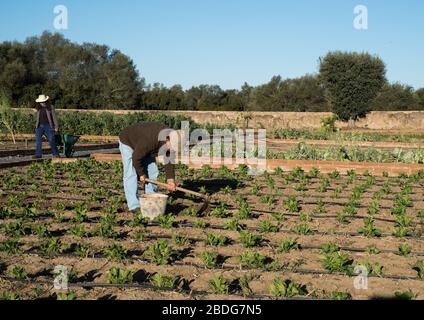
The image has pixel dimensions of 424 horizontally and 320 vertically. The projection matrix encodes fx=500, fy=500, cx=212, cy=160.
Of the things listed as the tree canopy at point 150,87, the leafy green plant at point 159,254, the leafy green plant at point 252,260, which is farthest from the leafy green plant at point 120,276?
the tree canopy at point 150,87

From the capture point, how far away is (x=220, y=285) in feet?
12.9

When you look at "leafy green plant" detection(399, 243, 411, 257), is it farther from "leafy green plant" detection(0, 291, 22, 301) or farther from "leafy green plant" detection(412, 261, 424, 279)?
"leafy green plant" detection(0, 291, 22, 301)

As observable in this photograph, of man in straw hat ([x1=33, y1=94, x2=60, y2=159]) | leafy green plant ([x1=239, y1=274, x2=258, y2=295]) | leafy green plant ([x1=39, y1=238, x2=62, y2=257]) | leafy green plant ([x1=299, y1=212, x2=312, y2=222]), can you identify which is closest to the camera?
leafy green plant ([x1=239, y1=274, x2=258, y2=295])

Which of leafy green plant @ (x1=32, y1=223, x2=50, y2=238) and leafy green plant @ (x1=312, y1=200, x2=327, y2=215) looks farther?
leafy green plant @ (x1=312, y1=200, x2=327, y2=215)

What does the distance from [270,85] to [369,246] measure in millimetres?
51177

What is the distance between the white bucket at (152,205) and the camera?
6.24 meters

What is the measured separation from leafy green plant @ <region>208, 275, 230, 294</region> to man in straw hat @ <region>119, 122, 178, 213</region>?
7.70 feet

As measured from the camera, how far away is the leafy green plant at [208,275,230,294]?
3.92m

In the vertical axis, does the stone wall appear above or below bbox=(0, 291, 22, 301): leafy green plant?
above

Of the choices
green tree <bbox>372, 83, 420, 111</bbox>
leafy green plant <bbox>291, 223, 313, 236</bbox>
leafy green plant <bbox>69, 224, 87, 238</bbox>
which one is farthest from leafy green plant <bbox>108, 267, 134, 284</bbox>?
green tree <bbox>372, 83, 420, 111</bbox>

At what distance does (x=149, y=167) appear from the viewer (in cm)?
716

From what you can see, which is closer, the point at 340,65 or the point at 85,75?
the point at 340,65
